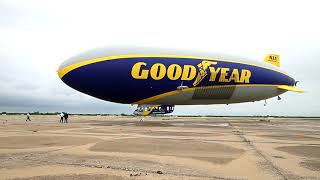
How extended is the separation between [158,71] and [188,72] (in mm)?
3963

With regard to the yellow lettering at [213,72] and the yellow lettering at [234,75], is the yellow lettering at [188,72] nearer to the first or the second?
the yellow lettering at [213,72]

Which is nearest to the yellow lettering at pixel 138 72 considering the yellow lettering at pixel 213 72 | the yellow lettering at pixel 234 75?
the yellow lettering at pixel 213 72

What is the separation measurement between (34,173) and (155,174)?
3210 millimetres

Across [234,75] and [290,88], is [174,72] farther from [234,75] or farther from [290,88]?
[290,88]

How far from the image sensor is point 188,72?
1542 inches

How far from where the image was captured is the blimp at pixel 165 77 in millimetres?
35531

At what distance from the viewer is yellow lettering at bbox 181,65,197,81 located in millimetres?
38906

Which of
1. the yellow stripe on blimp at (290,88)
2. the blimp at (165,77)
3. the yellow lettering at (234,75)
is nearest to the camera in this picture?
the blimp at (165,77)

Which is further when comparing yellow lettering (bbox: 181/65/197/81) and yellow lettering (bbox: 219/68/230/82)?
yellow lettering (bbox: 219/68/230/82)

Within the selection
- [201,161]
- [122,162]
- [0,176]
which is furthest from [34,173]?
[201,161]

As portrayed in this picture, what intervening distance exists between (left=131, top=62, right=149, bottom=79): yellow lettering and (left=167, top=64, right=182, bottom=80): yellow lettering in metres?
2.87

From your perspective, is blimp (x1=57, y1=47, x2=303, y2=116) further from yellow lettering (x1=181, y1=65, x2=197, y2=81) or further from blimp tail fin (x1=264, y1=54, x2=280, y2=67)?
blimp tail fin (x1=264, y1=54, x2=280, y2=67)

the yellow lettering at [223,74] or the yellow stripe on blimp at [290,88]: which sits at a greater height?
the yellow lettering at [223,74]

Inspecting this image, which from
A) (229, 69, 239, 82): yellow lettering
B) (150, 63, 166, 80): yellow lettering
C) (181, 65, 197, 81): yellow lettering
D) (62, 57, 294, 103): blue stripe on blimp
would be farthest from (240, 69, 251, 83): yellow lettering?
(150, 63, 166, 80): yellow lettering
